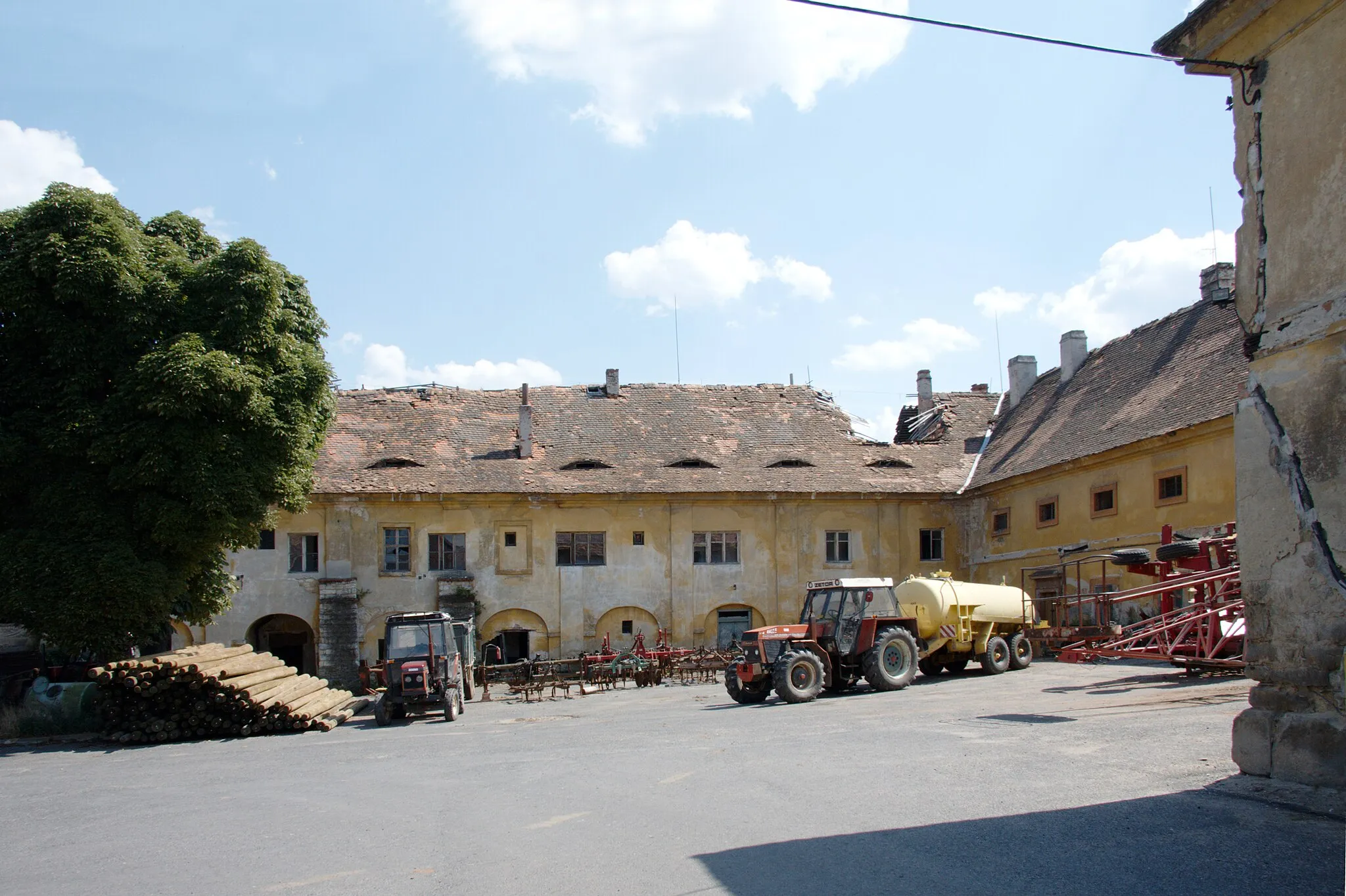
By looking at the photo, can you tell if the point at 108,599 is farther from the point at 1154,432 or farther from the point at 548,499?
the point at 1154,432

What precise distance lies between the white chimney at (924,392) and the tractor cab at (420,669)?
67.5 ft

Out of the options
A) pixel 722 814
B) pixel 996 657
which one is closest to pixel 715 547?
pixel 996 657

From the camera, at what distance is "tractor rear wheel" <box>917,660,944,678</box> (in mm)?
21281

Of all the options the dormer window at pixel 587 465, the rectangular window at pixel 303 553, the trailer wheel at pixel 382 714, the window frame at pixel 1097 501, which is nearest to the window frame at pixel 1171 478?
the window frame at pixel 1097 501

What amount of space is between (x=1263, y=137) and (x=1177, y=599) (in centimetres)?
1238

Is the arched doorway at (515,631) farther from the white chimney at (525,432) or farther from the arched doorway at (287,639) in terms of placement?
the arched doorway at (287,639)

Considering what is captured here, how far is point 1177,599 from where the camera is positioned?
18359mm

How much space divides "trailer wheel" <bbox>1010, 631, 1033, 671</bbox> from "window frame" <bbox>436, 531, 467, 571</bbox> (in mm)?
15544

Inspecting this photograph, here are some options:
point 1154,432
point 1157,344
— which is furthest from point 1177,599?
point 1157,344

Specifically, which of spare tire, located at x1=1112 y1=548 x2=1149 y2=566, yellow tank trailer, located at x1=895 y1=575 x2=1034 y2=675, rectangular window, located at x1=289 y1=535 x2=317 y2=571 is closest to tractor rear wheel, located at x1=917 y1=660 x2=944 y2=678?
yellow tank trailer, located at x1=895 y1=575 x2=1034 y2=675

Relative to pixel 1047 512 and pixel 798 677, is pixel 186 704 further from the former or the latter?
pixel 1047 512

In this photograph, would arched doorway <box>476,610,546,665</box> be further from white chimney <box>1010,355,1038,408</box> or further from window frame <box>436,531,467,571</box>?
white chimney <box>1010,355,1038,408</box>

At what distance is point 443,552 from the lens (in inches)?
1172

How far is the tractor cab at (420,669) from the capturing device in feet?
61.3
